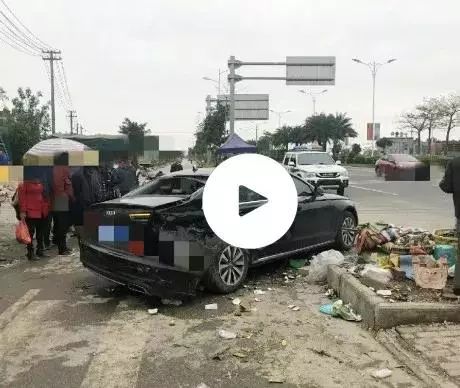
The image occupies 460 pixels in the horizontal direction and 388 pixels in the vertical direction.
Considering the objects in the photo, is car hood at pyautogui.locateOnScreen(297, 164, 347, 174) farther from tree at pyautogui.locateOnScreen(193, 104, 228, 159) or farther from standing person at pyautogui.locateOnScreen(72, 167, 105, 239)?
tree at pyautogui.locateOnScreen(193, 104, 228, 159)

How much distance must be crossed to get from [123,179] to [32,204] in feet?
9.43

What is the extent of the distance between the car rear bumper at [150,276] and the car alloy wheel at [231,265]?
427 millimetres

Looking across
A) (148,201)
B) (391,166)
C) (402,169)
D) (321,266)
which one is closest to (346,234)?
(321,266)

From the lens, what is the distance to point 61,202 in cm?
892

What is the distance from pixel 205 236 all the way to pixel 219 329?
112 cm

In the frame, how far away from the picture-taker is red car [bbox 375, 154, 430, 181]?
2955cm

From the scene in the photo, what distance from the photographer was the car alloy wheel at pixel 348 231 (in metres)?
8.40

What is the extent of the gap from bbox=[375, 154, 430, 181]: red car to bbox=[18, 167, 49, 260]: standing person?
24043 mm

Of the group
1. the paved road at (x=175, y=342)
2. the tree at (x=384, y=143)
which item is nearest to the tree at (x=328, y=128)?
the tree at (x=384, y=143)

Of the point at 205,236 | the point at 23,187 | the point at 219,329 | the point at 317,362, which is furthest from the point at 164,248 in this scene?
the point at 23,187

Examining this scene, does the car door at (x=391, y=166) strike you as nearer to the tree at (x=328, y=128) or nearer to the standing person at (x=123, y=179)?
the standing person at (x=123, y=179)

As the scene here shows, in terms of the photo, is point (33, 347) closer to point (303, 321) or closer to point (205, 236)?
point (205, 236)

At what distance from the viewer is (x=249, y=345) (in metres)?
4.63

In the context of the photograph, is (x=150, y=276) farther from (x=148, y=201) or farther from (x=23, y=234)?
(x=23, y=234)
